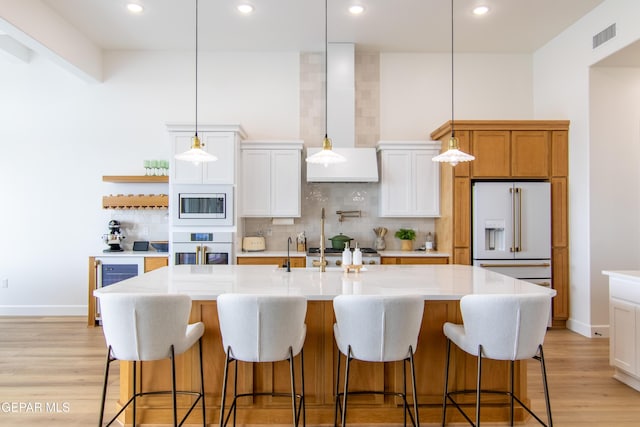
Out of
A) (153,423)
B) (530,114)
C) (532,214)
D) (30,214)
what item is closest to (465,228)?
(532,214)

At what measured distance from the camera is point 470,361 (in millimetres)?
2498

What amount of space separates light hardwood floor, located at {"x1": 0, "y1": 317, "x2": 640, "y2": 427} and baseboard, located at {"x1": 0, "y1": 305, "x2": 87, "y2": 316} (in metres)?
0.65

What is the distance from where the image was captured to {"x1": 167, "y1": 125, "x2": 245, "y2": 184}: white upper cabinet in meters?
4.61

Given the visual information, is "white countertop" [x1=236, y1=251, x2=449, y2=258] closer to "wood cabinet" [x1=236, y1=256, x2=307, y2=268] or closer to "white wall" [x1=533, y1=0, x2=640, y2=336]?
"wood cabinet" [x1=236, y1=256, x2=307, y2=268]

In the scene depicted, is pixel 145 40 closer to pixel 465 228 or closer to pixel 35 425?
pixel 35 425

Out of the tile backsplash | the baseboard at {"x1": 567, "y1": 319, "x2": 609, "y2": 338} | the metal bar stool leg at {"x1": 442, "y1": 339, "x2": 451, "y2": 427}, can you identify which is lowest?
the baseboard at {"x1": 567, "y1": 319, "x2": 609, "y2": 338}

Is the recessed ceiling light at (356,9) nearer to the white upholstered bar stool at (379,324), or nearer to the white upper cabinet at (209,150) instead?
the white upper cabinet at (209,150)

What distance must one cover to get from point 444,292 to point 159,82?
4749 mm

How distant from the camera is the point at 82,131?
17.0 ft

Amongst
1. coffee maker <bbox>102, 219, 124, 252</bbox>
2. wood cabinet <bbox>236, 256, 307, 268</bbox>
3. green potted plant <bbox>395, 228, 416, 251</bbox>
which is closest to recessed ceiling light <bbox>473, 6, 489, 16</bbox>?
green potted plant <bbox>395, 228, 416, 251</bbox>

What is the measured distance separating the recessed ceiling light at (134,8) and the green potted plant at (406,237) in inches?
159

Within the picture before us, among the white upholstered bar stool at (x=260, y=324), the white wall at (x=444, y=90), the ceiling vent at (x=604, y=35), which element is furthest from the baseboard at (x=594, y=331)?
the white upholstered bar stool at (x=260, y=324)

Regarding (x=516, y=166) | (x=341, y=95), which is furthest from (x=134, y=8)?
(x=516, y=166)

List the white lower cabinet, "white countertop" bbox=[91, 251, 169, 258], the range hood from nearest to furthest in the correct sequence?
the white lower cabinet
"white countertop" bbox=[91, 251, 169, 258]
the range hood
